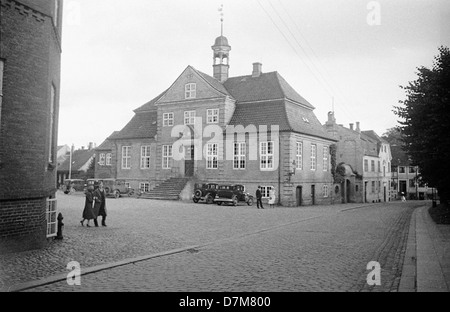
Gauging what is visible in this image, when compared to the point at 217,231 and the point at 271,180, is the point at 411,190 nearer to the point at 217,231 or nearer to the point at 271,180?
the point at 271,180

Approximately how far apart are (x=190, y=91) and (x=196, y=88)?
776 mm

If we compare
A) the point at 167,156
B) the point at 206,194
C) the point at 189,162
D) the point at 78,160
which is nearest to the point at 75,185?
the point at 167,156

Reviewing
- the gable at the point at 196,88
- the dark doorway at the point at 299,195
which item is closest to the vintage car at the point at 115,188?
the gable at the point at 196,88

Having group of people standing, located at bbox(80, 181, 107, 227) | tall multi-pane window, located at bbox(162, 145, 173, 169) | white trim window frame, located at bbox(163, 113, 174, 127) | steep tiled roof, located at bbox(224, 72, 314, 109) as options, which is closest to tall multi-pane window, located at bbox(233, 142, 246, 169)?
steep tiled roof, located at bbox(224, 72, 314, 109)

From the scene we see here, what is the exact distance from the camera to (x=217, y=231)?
1492cm

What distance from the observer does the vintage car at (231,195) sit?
2973 centimetres

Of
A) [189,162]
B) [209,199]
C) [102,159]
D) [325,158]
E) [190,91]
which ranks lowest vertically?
[209,199]

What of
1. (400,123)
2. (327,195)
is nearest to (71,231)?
(400,123)

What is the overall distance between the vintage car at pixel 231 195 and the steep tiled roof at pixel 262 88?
940cm

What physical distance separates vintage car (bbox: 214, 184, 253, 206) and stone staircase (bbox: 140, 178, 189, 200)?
483 centimetres

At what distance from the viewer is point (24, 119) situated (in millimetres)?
10234

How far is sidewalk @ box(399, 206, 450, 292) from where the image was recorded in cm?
694

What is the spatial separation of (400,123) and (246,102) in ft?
49.3

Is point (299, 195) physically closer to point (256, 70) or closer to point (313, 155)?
point (313, 155)
